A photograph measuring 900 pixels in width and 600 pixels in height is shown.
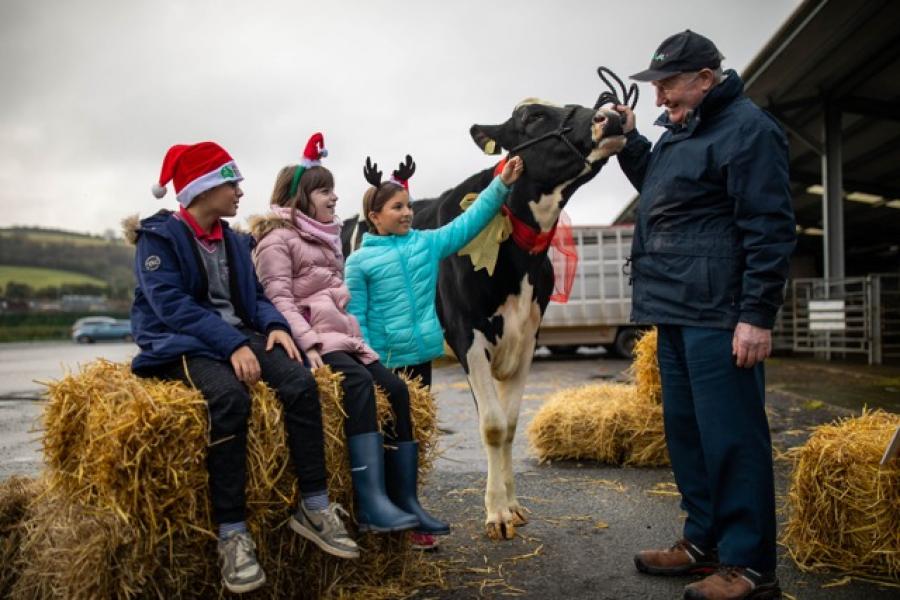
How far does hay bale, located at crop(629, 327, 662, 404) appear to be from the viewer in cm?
579

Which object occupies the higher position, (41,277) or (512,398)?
(41,277)

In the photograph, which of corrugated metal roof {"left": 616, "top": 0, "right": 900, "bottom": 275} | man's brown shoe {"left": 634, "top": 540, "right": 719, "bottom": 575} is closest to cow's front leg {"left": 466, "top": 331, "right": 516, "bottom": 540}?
man's brown shoe {"left": 634, "top": 540, "right": 719, "bottom": 575}

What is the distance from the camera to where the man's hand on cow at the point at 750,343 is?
2.89m

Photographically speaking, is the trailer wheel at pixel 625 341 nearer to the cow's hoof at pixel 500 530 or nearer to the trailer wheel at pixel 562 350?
the trailer wheel at pixel 562 350

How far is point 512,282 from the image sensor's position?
4.40 meters

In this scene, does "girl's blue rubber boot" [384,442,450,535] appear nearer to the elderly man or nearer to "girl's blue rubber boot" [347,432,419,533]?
"girl's blue rubber boot" [347,432,419,533]

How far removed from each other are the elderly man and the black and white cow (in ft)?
2.75

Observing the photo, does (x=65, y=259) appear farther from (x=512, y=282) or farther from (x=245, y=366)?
(x=245, y=366)

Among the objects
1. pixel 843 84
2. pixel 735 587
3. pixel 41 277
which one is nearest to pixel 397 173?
pixel 735 587

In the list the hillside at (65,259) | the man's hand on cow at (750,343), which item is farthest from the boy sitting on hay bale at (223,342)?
the hillside at (65,259)

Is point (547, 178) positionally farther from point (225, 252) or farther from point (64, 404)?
point (64, 404)

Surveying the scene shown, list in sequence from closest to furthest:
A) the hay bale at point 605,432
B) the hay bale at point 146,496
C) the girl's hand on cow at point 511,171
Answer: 1. the hay bale at point 146,496
2. the girl's hand on cow at point 511,171
3. the hay bale at point 605,432

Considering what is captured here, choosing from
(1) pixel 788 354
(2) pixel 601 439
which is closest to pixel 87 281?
(1) pixel 788 354

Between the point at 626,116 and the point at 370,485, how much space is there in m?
2.27
